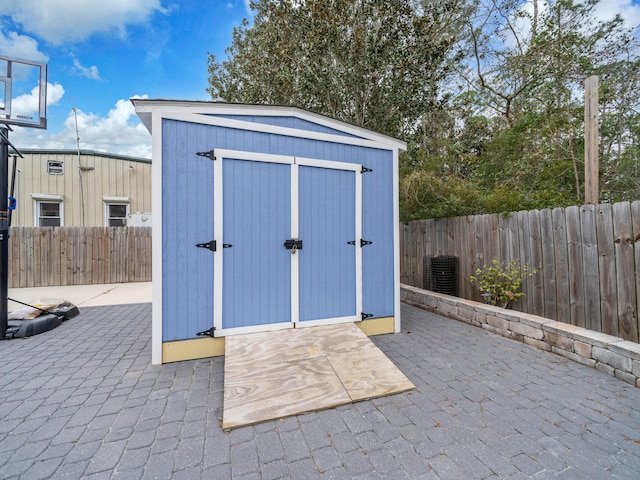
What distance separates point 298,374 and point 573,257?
11.0 feet

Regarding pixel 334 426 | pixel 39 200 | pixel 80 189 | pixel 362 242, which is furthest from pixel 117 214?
pixel 334 426

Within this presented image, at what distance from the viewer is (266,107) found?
3.27m

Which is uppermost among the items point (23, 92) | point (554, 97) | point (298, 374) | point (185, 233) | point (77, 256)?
point (554, 97)

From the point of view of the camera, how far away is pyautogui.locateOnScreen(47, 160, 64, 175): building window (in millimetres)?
9195

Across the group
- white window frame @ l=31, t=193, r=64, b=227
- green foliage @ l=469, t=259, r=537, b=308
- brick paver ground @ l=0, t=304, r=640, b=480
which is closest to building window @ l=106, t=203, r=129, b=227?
white window frame @ l=31, t=193, r=64, b=227

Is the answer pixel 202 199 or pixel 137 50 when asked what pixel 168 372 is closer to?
pixel 202 199

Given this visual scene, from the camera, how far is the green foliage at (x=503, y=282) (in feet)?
12.3

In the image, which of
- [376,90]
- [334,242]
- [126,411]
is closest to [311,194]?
[334,242]

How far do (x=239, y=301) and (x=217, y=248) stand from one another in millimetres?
639

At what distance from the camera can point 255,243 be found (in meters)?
3.20

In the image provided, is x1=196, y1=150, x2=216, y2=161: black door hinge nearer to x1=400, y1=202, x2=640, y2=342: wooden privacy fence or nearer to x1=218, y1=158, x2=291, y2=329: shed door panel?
x1=218, y1=158, x2=291, y2=329: shed door panel

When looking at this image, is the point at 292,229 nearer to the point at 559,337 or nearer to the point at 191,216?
A: the point at 191,216

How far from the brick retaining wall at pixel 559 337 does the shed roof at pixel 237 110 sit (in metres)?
2.75

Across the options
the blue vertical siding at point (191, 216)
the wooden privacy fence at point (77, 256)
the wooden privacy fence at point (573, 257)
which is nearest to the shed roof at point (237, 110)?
the blue vertical siding at point (191, 216)
